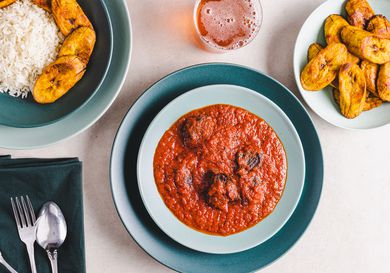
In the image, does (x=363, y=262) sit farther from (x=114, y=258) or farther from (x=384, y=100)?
(x=114, y=258)

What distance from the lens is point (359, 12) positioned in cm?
208

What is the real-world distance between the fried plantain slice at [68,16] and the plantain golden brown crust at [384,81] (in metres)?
1.19

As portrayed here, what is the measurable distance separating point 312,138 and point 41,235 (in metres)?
1.17

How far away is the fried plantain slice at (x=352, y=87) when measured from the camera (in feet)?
6.66

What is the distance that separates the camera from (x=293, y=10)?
2.19 m

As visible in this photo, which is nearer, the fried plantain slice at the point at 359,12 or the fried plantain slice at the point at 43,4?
the fried plantain slice at the point at 43,4

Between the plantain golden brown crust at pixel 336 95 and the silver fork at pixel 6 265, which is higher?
the silver fork at pixel 6 265

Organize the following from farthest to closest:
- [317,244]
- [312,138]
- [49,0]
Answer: [317,244] < [312,138] < [49,0]

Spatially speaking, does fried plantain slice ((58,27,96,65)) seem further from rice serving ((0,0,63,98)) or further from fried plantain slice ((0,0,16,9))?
fried plantain slice ((0,0,16,9))

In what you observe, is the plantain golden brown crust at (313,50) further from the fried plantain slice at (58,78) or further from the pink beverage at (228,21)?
the fried plantain slice at (58,78)

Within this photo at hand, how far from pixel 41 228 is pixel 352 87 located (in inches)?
54.4

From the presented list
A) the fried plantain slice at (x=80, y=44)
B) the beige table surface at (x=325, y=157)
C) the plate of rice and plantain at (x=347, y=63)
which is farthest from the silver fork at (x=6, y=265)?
the plate of rice and plantain at (x=347, y=63)

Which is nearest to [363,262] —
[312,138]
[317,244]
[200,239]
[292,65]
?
[317,244]

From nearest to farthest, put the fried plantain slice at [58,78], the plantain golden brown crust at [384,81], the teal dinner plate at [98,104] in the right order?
the fried plantain slice at [58,78] → the teal dinner plate at [98,104] → the plantain golden brown crust at [384,81]
